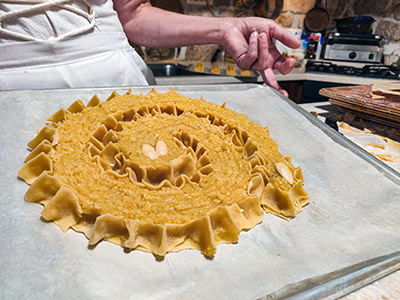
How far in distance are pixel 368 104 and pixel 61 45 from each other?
143cm

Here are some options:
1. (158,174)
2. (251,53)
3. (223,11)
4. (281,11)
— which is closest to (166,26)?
(251,53)

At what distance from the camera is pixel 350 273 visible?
61 centimetres

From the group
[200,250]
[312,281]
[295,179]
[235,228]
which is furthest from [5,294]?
[295,179]

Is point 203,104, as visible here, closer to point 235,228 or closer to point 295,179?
point 295,179

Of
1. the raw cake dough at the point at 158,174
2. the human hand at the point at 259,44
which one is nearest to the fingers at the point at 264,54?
the human hand at the point at 259,44

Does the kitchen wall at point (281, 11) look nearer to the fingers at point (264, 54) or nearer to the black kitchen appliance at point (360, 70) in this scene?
the black kitchen appliance at point (360, 70)

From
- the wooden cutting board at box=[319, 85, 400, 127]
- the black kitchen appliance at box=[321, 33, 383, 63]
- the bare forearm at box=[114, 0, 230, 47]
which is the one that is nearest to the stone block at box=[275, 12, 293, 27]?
the black kitchen appliance at box=[321, 33, 383, 63]

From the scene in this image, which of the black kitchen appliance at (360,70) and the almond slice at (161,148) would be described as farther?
the black kitchen appliance at (360,70)

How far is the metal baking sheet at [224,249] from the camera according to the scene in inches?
21.7

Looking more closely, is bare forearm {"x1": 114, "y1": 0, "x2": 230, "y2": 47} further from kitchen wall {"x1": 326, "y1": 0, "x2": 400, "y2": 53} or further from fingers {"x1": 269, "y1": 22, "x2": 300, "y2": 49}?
kitchen wall {"x1": 326, "y1": 0, "x2": 400, "y2": 53}

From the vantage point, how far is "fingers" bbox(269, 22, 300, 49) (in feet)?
4.23

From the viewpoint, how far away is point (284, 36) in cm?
130

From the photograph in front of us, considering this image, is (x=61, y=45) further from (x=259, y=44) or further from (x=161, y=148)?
(x=259, y=44)

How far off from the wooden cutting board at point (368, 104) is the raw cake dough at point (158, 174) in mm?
713
